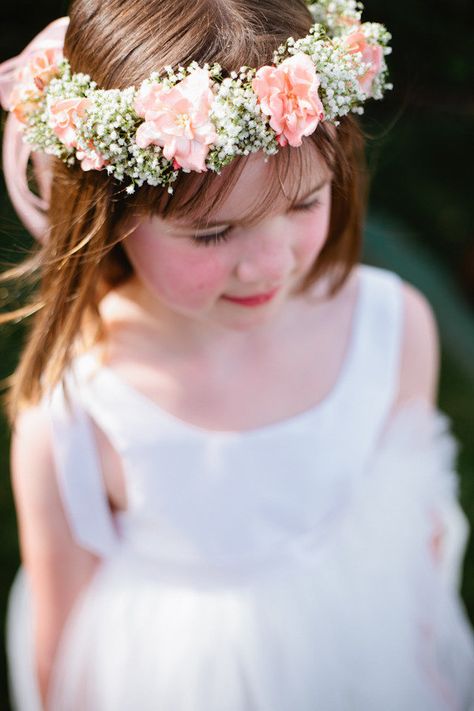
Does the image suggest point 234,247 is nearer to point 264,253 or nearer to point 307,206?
point 264,253

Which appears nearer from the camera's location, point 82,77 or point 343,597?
A: point 82,77

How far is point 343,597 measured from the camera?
1.90 m

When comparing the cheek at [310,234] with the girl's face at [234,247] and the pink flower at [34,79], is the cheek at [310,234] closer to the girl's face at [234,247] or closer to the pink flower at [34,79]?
the girl's face at [234,247]

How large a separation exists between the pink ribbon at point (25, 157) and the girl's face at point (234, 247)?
255 mm

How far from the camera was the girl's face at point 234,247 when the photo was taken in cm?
127

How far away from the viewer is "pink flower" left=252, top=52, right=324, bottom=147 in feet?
3.79

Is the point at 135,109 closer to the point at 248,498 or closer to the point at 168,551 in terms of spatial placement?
the point at 248,498

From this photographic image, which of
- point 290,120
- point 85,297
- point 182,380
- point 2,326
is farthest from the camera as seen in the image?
point 2,326

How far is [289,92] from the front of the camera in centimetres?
116

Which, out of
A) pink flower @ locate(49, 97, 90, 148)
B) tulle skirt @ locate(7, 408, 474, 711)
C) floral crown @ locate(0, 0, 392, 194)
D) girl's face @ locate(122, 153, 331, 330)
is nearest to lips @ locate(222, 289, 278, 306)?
girl's face @ locate(122, 153, 331, 330)

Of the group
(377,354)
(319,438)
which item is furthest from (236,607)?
(377,354)

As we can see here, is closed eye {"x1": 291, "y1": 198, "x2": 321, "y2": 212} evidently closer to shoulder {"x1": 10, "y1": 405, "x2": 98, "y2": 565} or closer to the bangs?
the bangs

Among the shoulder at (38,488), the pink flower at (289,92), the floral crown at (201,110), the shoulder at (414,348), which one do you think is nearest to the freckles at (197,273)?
the floral crown at (201,110)

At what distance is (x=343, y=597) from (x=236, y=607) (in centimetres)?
28
